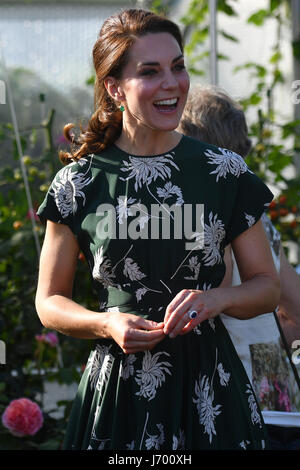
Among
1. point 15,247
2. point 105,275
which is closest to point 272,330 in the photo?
point 105,275

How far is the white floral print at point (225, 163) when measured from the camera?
1.83 metres

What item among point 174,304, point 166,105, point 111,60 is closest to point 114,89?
point 111,60

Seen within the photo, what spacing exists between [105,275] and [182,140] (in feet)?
1.27

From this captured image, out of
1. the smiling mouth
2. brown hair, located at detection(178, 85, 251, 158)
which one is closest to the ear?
the smiling mouth

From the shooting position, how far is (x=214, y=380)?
1.77 m

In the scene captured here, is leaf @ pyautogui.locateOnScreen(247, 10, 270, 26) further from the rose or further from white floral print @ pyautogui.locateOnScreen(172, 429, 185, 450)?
white floral print @ pyautogui.locateOnScreen(172, 429, 185, 450)

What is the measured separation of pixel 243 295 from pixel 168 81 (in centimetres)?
53

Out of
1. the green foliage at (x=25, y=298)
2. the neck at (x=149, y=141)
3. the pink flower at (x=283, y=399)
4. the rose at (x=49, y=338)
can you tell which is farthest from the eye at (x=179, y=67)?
the rose at (x=49, y=338)

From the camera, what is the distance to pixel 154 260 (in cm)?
176

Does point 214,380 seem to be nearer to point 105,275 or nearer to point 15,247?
point 105,275

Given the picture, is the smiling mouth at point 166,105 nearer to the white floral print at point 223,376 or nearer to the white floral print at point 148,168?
the white floral print at point 148,168
